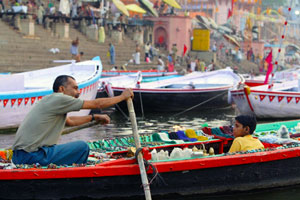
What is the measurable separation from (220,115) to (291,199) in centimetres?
957

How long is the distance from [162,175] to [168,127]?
23.9 feet

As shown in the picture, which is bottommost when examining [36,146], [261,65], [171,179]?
[261,65]

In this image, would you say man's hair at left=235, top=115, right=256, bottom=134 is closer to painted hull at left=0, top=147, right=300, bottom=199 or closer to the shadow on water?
painted hull at left=0, top=147, right=300, bottom=199

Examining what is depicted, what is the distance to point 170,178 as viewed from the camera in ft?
21.8

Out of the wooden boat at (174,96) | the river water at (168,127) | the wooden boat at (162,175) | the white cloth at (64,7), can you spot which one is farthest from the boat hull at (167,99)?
the white cloth at (64,7)

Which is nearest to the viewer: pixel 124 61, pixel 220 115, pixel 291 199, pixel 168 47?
pixel 291 199

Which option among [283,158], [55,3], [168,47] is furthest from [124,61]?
[283,158]

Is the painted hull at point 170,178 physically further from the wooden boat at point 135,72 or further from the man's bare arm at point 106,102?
the wooden boat at point 135,72

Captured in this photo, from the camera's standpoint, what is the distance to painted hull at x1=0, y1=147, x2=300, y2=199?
6.04 m

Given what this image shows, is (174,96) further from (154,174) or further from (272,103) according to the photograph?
(154,174)

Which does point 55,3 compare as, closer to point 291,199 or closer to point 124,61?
point 124,61

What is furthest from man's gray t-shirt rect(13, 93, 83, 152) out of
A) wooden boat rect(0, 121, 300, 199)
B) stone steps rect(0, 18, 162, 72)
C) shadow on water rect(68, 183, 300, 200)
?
stone steps rect(0, 18, 162, 72)

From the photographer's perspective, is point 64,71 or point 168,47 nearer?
point 64,71

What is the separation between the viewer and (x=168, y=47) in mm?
36406
